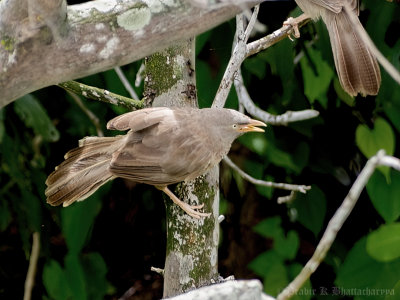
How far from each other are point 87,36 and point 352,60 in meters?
1.68

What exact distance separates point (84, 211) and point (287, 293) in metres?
2.54

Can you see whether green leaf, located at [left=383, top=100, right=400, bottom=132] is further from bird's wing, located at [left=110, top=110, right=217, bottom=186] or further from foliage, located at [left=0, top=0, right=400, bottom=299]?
bird's wing, located at [left=110, top=110, right=217, bottom=186]

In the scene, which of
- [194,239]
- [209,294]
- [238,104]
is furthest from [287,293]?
[238,104]

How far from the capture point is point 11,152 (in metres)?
3.48

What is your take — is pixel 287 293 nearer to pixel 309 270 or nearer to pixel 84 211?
pixel 309 270

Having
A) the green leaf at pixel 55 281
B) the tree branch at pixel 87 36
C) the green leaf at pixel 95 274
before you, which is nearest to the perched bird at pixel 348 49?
the tree branch at pixel 87 36

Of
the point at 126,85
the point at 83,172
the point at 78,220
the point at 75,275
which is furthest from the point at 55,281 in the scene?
the point at 83,172

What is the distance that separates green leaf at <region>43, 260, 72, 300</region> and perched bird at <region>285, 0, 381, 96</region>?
1.88m

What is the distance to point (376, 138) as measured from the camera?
11.8 ft

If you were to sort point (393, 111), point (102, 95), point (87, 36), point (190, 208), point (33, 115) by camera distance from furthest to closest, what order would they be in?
point (393, 111) → point (33, 115) → point (102, 95) → point (190, 208) → point (87, 36)

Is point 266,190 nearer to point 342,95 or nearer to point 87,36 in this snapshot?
point 342,95

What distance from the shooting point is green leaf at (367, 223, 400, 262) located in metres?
3.50

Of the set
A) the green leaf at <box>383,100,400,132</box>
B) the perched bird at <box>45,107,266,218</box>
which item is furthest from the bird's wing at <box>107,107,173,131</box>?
the green leaf at <box>383,100,400,132</box>

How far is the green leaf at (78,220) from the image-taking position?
376cm
